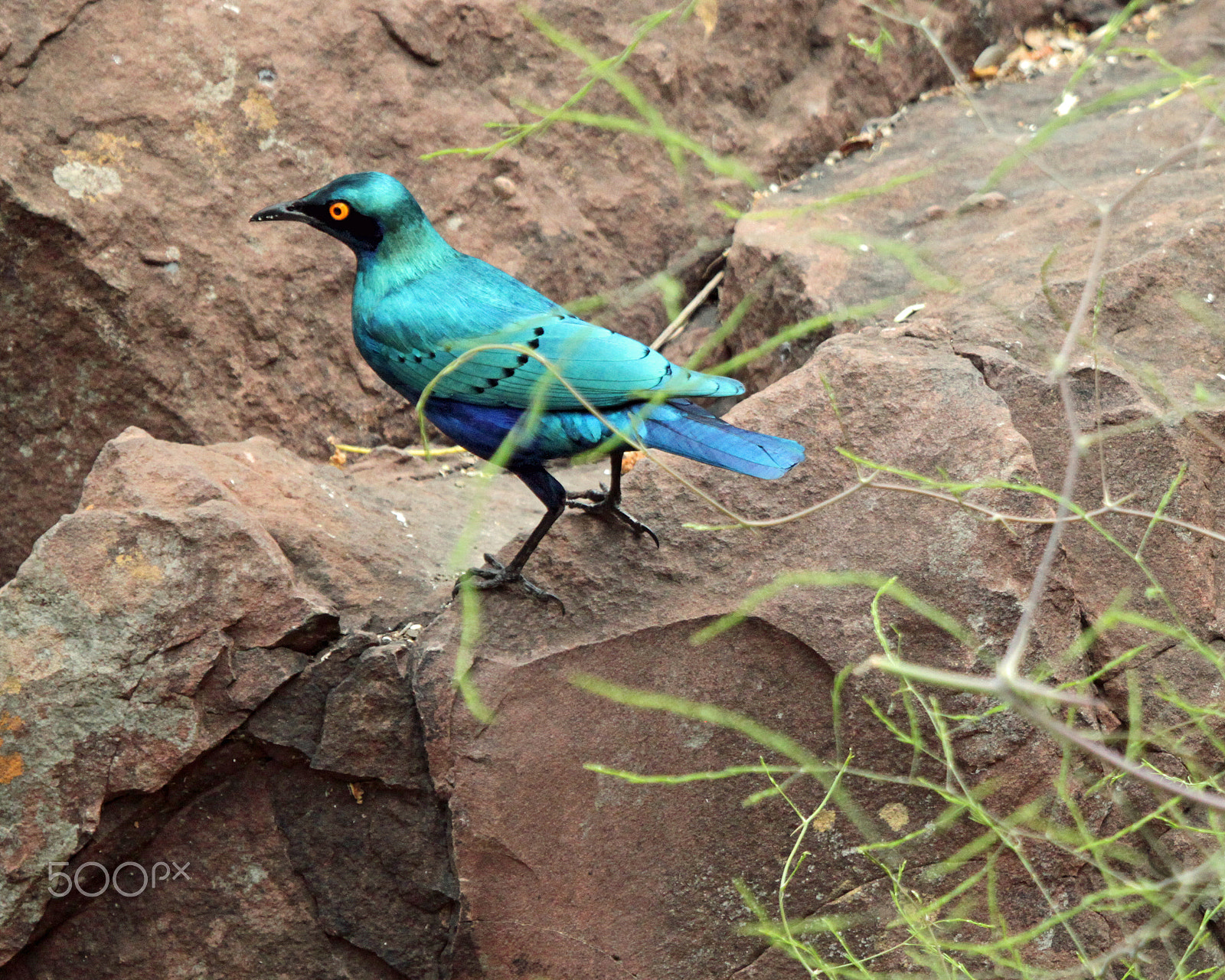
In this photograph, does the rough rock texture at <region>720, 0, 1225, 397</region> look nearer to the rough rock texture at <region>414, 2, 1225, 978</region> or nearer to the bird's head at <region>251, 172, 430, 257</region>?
the rough rock texture at <region>414, 2, 1225, 978</region>

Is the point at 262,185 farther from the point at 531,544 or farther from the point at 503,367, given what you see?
the point at 531,544

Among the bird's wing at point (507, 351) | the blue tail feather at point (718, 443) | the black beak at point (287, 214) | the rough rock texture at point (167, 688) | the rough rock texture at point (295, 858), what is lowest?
the rough rock texture at point (295, 858)

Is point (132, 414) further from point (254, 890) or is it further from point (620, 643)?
point (620, 643)

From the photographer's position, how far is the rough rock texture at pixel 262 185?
4.71 meters

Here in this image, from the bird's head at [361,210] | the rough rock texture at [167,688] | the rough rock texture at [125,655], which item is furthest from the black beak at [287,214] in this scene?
the rough rock texture at [125,655]

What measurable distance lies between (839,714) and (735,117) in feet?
12.0

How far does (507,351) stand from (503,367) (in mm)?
52

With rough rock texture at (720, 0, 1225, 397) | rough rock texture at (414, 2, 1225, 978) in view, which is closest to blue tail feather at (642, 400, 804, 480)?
rough rock texture at (414, 2, 1225, 978)

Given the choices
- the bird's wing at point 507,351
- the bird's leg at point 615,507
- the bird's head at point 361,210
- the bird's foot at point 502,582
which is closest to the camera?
the bird's wing at point 507,351

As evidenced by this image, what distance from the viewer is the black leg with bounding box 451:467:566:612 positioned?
143 inches

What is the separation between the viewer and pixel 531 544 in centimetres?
366

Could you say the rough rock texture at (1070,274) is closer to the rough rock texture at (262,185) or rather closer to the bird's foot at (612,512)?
the rough rock texture at (262,185)
